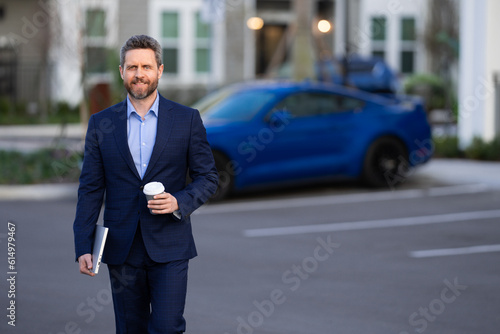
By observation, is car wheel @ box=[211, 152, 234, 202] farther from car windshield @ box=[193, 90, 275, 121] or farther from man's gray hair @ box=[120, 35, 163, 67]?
man's gray hair @ box=[120, 35, 163, 67]

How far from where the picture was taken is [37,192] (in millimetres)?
13273

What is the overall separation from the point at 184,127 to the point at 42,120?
2289cm

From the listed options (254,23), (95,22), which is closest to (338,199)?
(95,22)

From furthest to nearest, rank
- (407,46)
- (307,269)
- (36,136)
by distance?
(407,46), (36,136), (307,269)

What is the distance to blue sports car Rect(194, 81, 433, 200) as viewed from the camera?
1222 centimetres

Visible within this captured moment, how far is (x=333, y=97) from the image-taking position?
13086mm

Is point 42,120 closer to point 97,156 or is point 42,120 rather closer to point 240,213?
point 240,213

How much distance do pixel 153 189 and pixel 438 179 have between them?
10881mm

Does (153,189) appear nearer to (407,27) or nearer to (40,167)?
(40,167)

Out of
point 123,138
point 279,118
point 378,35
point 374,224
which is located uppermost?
point 378,35

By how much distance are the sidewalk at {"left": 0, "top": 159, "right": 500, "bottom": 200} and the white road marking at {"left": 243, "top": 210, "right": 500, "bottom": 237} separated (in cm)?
243

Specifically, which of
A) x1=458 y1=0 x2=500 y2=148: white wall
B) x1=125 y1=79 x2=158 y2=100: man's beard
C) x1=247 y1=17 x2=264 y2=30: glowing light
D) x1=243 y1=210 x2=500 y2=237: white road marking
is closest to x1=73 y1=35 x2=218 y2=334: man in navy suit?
x1=125 y1=79 x2=158 y2=100: man's beard

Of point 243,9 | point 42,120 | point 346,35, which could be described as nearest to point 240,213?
point 346,35

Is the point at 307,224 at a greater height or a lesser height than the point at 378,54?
lesser
